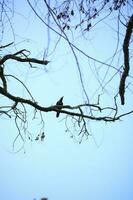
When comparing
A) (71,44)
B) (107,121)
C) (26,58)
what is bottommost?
(107,121)

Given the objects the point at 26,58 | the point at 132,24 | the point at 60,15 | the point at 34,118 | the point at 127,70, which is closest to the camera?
the point at 132,24

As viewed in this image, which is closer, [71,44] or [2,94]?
[71,44]

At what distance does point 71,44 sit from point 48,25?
0.27 meters

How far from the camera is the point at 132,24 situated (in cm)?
279

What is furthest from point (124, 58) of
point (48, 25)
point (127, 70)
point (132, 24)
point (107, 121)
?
point (107, 121)

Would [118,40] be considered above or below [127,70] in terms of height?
above

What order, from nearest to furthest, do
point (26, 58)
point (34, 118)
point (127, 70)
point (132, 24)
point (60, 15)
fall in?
point (132, 24) < point (127, 70) < point (60, 15) < point (26, 58) < point (34, 118)

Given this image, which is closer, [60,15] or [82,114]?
[60,15]

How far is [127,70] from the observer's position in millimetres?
2994

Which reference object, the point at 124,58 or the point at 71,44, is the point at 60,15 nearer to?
the point at 71,44

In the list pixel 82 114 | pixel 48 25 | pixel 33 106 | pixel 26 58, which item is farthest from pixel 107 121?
pixel 48 25

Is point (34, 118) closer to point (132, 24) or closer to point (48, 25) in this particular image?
point (48, 25)

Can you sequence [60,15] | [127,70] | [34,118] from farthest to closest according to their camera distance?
[34,118]
[60,15]
[127,70]

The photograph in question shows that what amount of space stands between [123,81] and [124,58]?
0.20m
